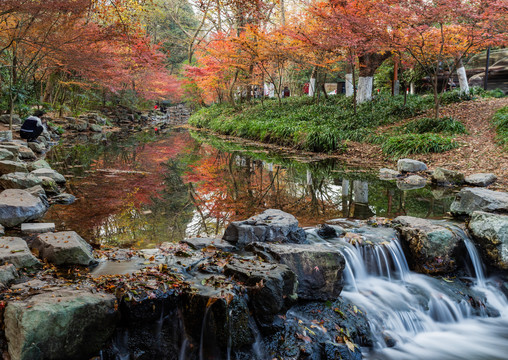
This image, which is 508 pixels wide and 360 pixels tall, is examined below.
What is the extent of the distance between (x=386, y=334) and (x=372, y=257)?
1094 mm

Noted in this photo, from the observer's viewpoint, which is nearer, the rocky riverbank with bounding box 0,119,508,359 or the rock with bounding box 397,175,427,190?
the rocky riverbank with bounding box 0,119,508,359

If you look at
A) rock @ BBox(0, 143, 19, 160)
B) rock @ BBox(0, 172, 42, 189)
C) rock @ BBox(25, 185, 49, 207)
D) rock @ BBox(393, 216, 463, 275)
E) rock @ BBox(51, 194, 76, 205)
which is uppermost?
rock @ BBox(0, 143, 19, 160)

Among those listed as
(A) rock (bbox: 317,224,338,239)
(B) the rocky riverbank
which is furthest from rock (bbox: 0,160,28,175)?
(A) rock (bbox: 317,224,338,239)

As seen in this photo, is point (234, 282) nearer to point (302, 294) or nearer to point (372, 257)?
point (302, 294)

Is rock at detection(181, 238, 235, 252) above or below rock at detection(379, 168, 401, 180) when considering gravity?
below

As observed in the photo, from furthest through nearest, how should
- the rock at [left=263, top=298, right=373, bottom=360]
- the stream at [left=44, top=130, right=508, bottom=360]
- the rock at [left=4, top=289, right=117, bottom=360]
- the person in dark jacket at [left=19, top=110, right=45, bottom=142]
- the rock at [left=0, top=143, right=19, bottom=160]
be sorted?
the person in dark jacket at [left=19, top=110, right=45, bottom=142] < the rock at [left=0, top=143, right=19, bottom=160] < the stream at [left=44, top=130, right=508, bottom=360] < the rock at [left=263, top=298, right=373, bottom=360] < the rock at [left=4, top=289, right=117, bottom=360]

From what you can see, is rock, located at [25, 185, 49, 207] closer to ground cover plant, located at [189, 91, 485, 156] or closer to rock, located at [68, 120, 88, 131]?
→ ground cover plant, located at [189, 91, 485, 156]

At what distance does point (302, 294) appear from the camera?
3693mm

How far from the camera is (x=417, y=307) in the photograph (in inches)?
161

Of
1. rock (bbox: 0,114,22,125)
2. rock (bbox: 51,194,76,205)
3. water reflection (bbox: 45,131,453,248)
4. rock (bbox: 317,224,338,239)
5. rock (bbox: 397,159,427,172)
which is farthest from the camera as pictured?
rock (bbox: 0,114,22,125)

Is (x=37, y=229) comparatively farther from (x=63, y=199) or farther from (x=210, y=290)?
(x=210, y=290)

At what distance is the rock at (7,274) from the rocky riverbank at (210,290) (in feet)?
0.03

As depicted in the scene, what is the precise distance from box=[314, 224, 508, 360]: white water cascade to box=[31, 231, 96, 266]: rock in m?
2.79

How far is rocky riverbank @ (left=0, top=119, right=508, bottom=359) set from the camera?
2709 mm
